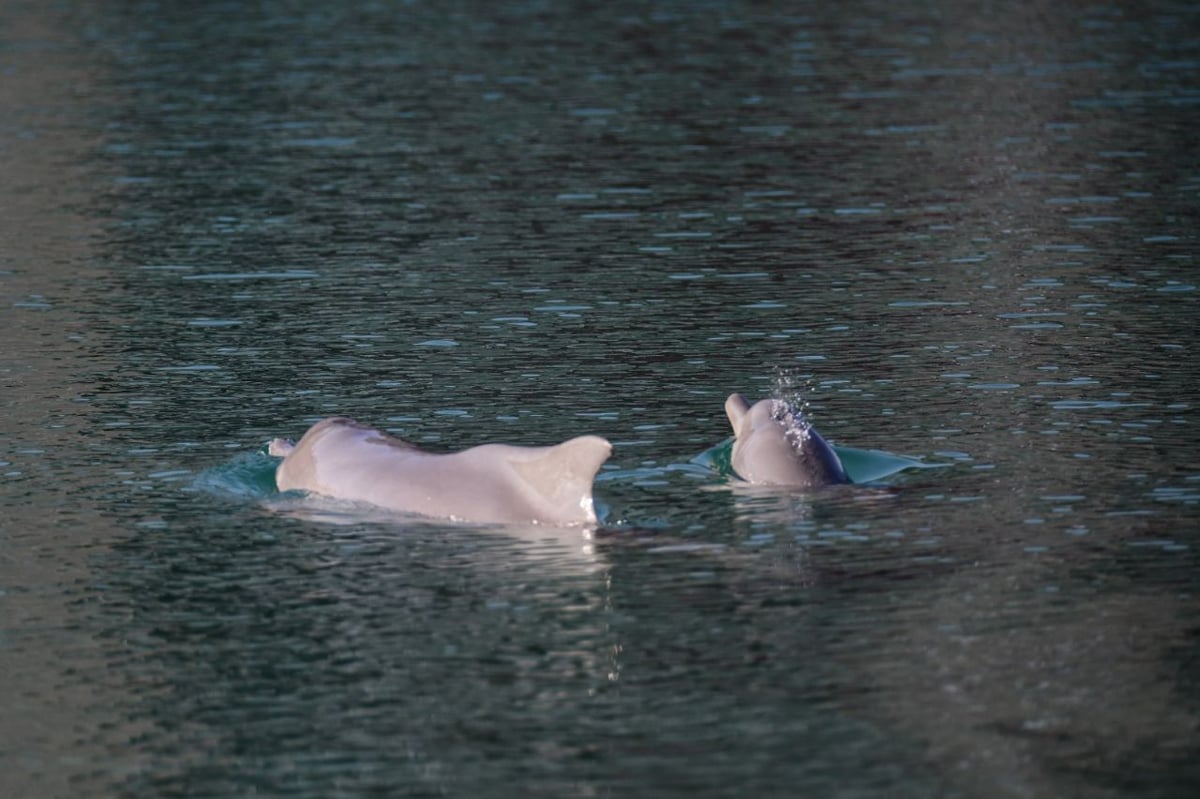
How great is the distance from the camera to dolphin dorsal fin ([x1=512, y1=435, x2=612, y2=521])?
15.7 metres

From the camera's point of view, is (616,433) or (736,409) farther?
(616,433)

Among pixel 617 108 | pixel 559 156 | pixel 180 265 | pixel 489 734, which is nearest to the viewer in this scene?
pixel 489 734

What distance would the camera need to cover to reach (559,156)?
130 ft

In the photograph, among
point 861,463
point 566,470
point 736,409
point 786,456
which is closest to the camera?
point 566,470

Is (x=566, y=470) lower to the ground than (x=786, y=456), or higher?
higher

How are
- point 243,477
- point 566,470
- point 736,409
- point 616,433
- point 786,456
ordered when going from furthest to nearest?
point 616,433
point 736,409
point 243,477
point 786,456
point 566,470

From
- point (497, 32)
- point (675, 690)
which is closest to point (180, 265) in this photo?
point (675, 690)

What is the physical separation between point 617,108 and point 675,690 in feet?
111

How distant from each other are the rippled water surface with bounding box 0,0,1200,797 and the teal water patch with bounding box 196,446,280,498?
72 mm

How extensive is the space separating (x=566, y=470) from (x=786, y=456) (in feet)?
8.22

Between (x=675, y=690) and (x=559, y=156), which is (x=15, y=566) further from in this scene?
(x=559, y=156)

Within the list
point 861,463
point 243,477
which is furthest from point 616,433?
point 243,477

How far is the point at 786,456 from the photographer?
58.4 feet

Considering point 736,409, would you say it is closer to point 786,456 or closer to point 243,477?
point 786,456
